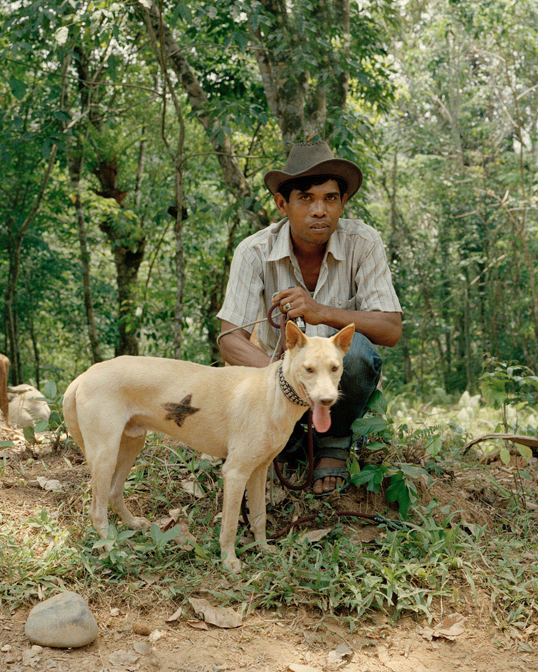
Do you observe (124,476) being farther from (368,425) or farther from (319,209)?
(319,209)

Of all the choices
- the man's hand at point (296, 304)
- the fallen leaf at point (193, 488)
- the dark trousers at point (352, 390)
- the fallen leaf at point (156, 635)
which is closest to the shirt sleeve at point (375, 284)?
the dark trousers at point (352, 390)

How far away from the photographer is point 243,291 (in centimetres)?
424

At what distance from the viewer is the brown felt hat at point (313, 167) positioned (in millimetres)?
4047

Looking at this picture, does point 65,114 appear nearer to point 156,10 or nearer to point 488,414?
point 156,10

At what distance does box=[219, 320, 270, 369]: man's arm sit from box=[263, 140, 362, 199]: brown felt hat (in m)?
1.11

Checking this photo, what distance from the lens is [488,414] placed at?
8.55m

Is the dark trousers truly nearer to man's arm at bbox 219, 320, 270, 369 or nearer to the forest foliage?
man's arm at bbox 219, 320, 270, 369

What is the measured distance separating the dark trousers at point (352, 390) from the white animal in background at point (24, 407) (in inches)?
120

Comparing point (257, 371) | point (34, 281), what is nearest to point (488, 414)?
point (257, 371)

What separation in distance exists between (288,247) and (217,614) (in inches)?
96.1

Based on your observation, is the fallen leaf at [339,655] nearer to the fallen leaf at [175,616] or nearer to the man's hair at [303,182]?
the fallen leaf at [175,616]

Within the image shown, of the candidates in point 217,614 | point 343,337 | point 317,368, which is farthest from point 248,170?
point 217,614

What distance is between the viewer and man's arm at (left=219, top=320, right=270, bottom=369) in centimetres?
386

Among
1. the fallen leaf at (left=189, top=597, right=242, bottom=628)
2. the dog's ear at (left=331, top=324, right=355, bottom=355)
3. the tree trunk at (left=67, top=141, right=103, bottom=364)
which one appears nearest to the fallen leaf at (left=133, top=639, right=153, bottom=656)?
the fallen leaf at (left=189, top=597, right=242, bottom=628)
